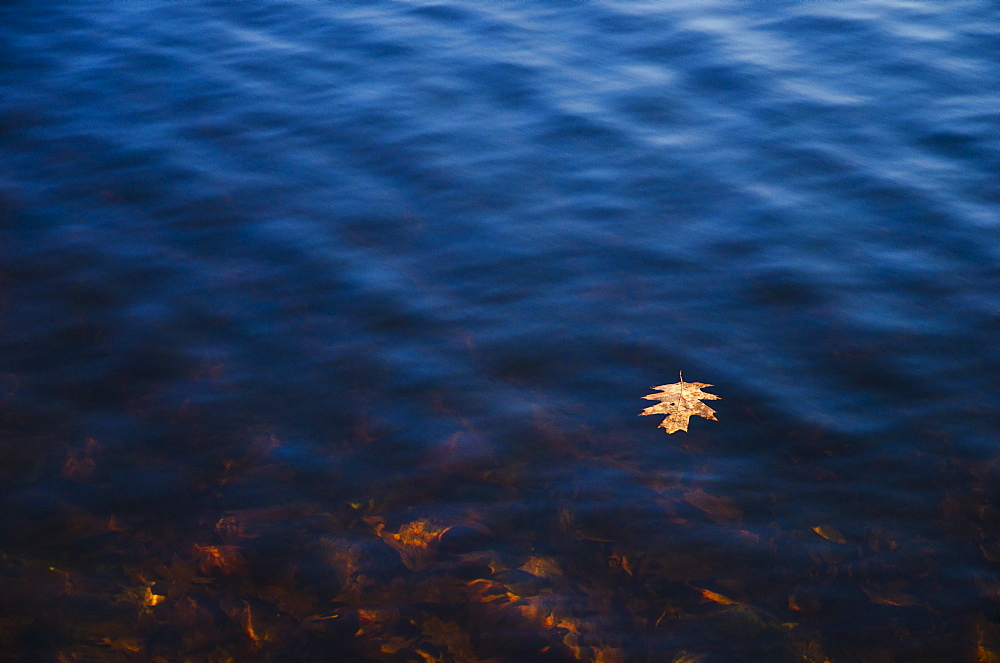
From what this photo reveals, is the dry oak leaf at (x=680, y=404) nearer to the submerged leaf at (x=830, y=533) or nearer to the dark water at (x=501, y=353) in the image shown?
the dark water at (x=501, y=353)

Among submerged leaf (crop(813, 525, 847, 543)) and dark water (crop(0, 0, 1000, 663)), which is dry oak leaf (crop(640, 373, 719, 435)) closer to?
dark water (crop(0, 0, 1000, 663))

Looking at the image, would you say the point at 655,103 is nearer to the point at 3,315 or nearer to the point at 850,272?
the point at 850,272

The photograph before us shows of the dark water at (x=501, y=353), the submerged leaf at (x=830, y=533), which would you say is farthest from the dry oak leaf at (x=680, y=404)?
the submerged leaf at (x=830, y=533)

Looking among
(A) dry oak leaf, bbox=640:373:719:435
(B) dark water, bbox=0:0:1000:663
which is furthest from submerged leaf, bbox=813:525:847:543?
(A) dry oak leaf, bbox=640:373:719:435

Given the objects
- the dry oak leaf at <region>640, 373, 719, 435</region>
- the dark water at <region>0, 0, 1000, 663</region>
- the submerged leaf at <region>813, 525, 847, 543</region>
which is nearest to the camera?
the dark water at <region>0, 0, 1000, 663</region>

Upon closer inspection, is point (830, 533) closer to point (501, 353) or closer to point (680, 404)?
point (680, 404)
